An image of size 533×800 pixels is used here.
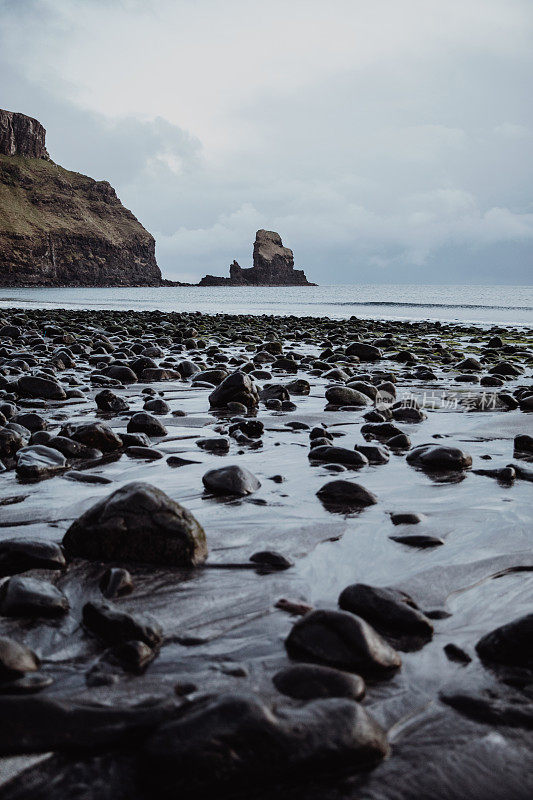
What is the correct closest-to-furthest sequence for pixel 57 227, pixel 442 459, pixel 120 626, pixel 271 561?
pixel 120 626
pixel 271 561
pixel 442 459
pixel 57 227

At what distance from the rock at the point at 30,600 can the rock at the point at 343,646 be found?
0.72m

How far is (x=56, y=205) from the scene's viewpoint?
407 ft

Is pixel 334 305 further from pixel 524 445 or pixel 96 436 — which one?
pixel 96 436

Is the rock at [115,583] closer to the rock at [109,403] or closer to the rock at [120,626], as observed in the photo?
the rock at [120,626]

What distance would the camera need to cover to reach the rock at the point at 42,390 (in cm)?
590

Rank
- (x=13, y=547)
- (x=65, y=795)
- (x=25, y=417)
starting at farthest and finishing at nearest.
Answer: (x=25, y=417)
(x=13, y=547)
(x=65, y=795)

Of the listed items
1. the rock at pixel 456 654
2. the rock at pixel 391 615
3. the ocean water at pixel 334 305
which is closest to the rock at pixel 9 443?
the rock at pixel 391 615

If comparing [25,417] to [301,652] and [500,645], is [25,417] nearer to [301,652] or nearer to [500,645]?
[301,652]

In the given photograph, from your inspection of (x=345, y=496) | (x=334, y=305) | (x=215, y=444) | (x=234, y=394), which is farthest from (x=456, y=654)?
(x=334, y=305)

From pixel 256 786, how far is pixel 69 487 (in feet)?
7.55

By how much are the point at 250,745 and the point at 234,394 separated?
468 centimetres

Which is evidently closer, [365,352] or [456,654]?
[456,654]

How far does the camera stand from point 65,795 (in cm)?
108

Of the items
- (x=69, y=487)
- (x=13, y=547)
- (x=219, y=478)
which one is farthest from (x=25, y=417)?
(x=13, y=547)
